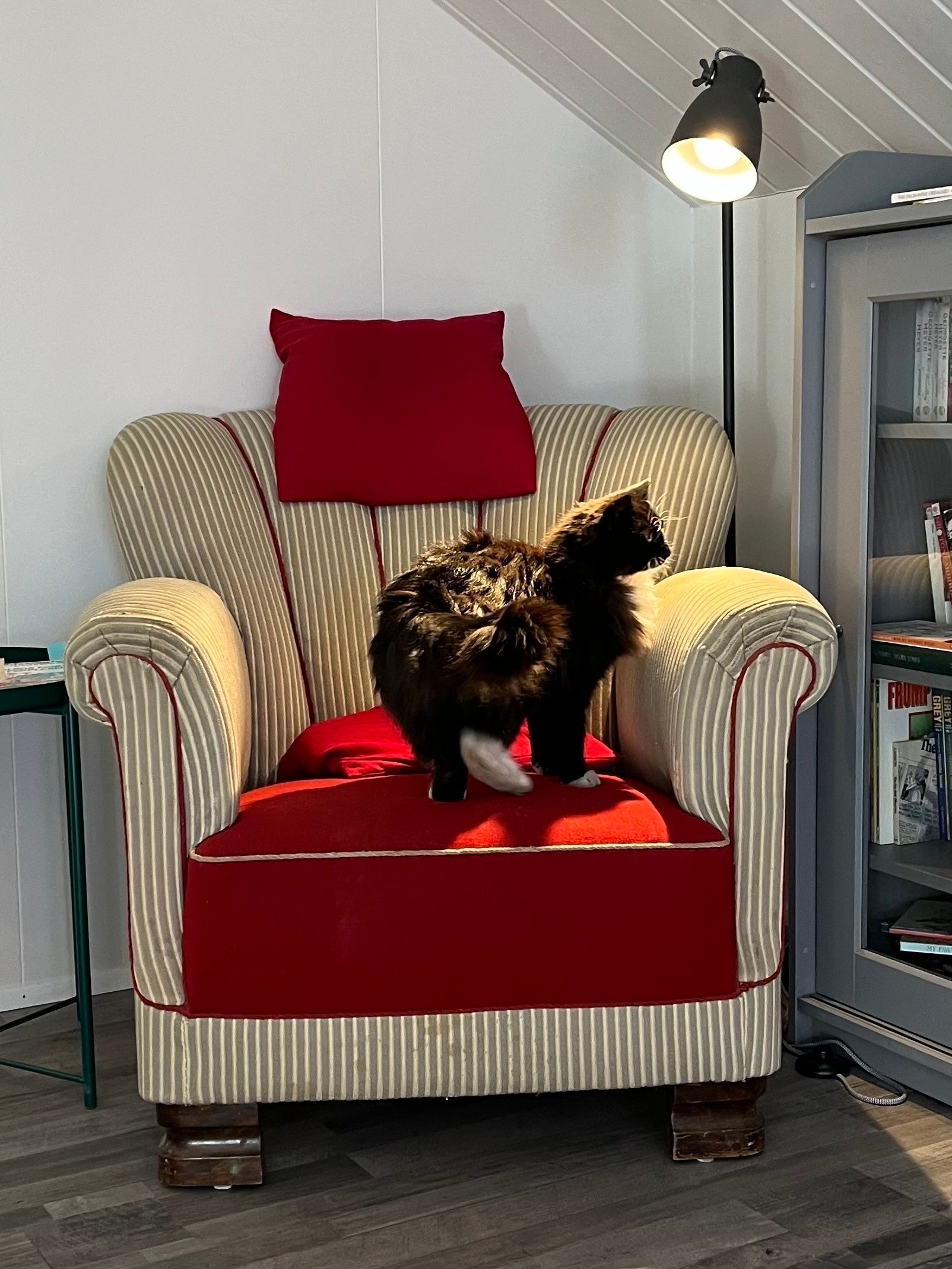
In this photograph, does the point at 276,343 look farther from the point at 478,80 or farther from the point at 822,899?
the point at 822,899

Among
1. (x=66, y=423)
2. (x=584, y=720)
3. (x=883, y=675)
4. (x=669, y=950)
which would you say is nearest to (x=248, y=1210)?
(x=669, y=950)

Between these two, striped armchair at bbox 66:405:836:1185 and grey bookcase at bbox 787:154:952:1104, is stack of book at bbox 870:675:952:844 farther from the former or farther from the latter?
striped armchair at bbox 66:405:836:1185

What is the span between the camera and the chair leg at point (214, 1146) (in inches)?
71.1

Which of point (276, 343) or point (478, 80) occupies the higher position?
point (478, 80)

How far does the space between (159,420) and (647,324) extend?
1050mm

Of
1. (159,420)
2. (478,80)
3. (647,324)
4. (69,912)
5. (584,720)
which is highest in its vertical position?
(478,80)

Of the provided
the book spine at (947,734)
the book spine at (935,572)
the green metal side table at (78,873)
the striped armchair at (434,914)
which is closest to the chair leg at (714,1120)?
the striped armchair at (434,914)

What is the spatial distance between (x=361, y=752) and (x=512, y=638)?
1.22ft

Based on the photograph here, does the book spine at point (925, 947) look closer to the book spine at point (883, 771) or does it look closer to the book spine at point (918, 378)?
the book spine at point (883, 771)

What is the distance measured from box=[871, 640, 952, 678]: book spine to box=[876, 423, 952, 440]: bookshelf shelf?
30cm

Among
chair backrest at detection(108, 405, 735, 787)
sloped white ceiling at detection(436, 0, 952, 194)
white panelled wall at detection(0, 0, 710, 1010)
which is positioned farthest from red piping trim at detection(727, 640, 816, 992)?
white panelled wall at detection(0, 0, 710, 1010)

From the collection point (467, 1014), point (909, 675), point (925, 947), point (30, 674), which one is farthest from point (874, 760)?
point (30, 674)

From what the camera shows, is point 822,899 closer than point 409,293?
Yes

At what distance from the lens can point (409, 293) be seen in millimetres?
2662
